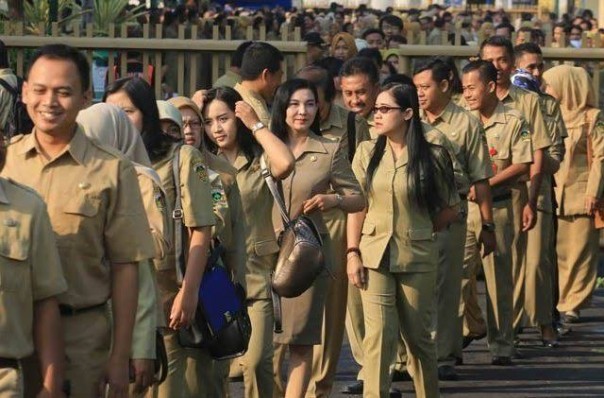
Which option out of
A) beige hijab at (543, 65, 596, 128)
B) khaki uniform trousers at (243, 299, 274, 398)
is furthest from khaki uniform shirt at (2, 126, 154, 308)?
beige hijab at (543, 65, 596, 128)

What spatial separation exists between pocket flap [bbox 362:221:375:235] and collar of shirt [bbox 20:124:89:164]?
3662 mm

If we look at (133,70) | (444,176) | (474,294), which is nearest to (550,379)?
(474,294)

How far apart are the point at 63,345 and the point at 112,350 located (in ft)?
0.62

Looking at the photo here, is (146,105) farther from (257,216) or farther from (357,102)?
(357,102)

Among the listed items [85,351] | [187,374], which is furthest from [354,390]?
[85,351]

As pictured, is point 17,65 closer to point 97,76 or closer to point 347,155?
Answer: point 97,76

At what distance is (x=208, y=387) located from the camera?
7227mm

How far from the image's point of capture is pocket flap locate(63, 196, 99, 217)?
5570 mm

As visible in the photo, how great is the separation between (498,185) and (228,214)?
418cm

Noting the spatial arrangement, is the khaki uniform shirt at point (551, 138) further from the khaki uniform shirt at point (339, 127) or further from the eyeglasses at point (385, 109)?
the eyeglasses at point (385, 109)

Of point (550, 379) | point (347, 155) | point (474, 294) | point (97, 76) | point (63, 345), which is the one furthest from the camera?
point (97, 76)

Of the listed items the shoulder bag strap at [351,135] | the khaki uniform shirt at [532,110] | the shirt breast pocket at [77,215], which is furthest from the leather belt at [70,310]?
the khaki uniform shirt at [532,110]

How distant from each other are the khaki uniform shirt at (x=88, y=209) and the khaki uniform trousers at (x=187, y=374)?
1.42m

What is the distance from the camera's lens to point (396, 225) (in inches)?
359
